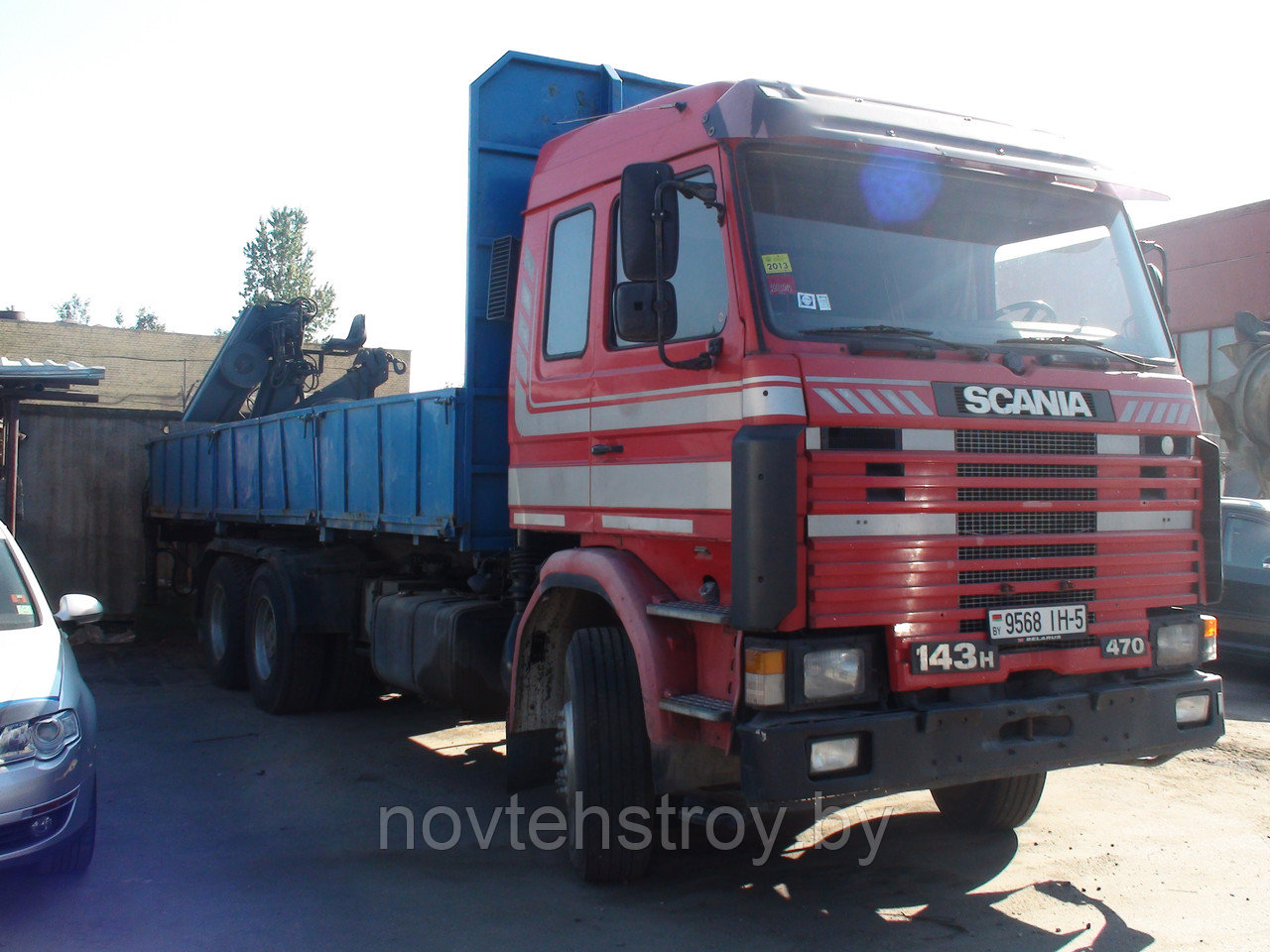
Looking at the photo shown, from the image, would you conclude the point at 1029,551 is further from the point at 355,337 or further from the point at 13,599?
the point at 355,337

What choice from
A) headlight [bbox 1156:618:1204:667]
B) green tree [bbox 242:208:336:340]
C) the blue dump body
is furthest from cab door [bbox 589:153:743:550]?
green tree [bbox 242:208:336:340]

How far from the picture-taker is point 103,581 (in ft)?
42.3

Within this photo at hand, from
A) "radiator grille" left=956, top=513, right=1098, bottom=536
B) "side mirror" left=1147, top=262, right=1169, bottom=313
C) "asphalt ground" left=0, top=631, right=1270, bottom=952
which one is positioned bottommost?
"asphalt ground" left=0, top=631, right=1270, bottom=952

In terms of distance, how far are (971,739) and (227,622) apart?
7.05m

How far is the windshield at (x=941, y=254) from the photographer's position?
4.03 meters

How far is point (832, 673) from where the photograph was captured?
363cm

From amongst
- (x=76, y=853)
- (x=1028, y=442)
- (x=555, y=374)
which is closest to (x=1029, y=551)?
(x=1028, y=442)

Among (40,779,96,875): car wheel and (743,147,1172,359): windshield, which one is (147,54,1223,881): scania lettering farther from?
(40,779,96,875): car wheel

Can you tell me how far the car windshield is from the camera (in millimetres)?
5023

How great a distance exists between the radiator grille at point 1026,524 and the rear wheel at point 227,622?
6.85 metres

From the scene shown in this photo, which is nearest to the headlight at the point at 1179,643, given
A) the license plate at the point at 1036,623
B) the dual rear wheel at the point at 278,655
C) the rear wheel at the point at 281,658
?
the license plate at the point at 1036,623

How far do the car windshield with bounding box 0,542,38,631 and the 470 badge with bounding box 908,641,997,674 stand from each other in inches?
156

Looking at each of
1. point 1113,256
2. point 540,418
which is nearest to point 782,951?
point 540,418

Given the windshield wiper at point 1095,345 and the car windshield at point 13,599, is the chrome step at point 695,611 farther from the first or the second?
the car windshield at point 13,599
